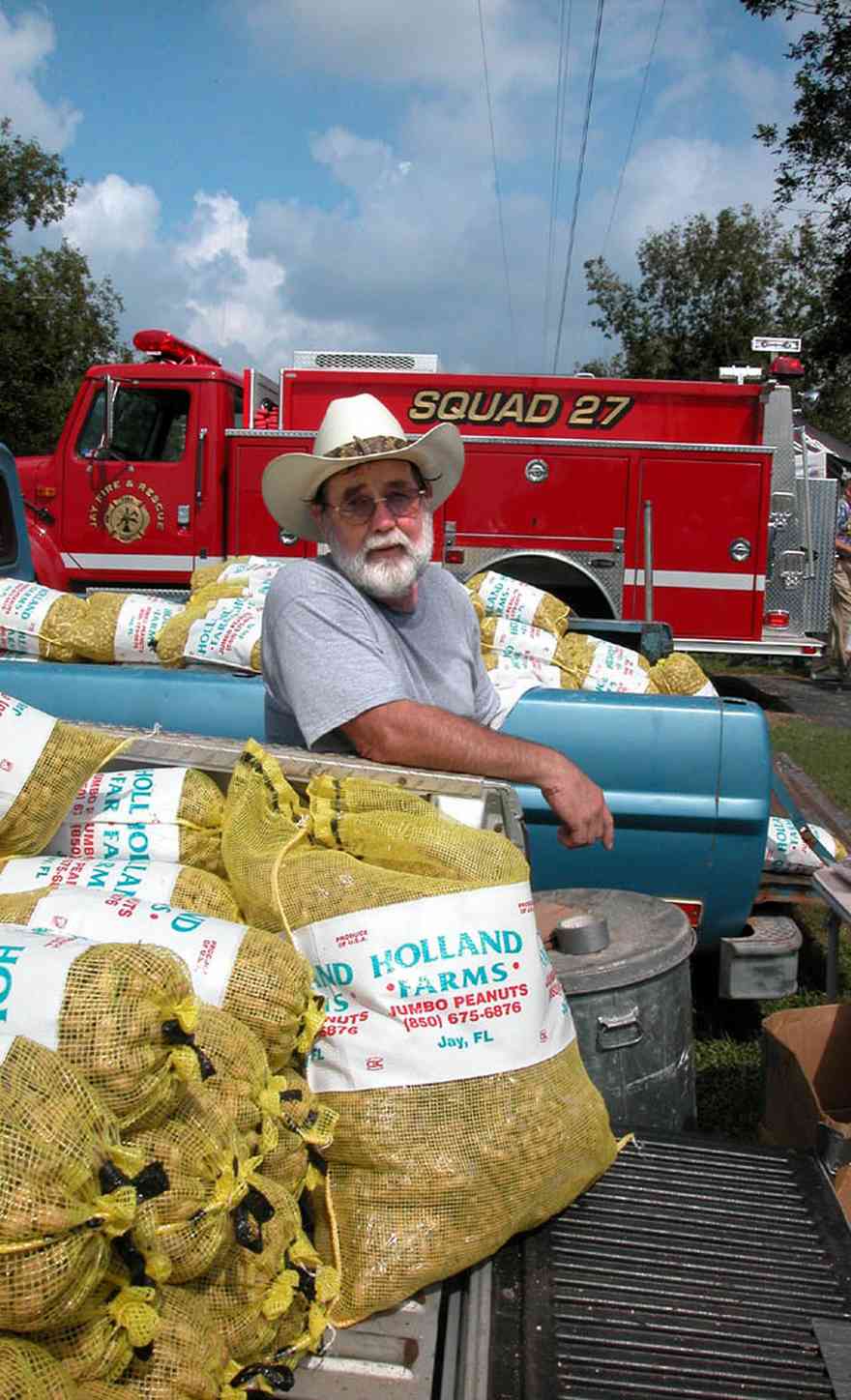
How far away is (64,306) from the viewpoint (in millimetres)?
22109

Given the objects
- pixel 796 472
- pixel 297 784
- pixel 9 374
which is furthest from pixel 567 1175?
pixel 9 374

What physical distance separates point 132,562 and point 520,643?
5017 mm

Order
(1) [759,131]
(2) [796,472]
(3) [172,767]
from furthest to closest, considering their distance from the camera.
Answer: (1) [759,131], (2) [796,472], (3) [172,767]

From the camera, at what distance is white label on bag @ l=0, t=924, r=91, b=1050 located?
1.32 metres

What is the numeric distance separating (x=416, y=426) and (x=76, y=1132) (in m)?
8.51

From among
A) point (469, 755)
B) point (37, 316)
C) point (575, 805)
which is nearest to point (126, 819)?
point (469, 755)

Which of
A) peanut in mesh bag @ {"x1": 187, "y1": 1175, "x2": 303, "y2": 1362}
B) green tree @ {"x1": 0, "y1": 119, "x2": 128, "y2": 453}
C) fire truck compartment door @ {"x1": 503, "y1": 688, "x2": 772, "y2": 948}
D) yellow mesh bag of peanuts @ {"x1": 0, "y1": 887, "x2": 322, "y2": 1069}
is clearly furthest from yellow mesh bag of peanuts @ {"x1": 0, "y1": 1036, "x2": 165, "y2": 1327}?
green tree @ {"x1": 0, "y1": 119, "x2": 128, "y2": 453}

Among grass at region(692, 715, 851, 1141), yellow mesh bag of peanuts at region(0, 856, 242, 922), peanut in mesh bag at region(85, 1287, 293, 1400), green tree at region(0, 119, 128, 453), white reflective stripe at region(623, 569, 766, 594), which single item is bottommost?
grass at region(692, 715, 851, 1141)

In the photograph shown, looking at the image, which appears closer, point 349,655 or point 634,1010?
point 634,1010

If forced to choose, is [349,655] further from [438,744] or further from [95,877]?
[95,877]

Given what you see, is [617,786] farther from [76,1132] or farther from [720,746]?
[76,1132]

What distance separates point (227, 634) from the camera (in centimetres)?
429

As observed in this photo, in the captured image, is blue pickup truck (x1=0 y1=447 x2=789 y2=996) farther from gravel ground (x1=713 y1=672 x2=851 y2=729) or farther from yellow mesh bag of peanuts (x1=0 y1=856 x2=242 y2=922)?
gravel ground (x1=713 y1=672 x2=851 y2=729)

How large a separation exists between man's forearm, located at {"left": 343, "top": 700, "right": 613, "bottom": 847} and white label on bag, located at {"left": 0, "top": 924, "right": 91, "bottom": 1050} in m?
1.12
